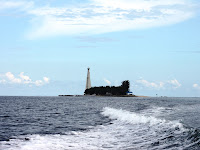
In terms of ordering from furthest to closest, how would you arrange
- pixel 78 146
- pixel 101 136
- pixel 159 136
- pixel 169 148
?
pixel 101 136, pixel 159 136, pixel 78 146, pixel 169 148

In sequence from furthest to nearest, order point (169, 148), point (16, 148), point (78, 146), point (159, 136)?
point (159, 136) < point (78, 146) < point (16, 148) < point (169, 148)

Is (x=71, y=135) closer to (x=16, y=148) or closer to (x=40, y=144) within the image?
(x=40, y=144)

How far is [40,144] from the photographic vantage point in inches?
739

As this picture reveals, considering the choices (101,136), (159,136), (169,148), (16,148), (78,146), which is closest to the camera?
(169,148)

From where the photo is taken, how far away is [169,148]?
1639 cm

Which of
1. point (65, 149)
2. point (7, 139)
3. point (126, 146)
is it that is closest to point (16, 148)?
point (65, 149)

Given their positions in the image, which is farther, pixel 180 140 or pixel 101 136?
pixel 101 136

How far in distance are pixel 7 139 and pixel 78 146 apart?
6438mm

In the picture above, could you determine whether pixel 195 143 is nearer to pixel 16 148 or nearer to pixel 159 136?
pixel 159 136

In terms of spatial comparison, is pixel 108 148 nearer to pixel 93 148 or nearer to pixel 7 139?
pixel 93 148

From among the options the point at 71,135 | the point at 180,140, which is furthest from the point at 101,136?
the point at 180,140

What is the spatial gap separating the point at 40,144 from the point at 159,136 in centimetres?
887

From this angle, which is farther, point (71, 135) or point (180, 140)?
point (71, 135)

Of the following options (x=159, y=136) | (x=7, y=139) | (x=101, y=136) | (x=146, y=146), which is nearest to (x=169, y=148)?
(x=146, y=146)
